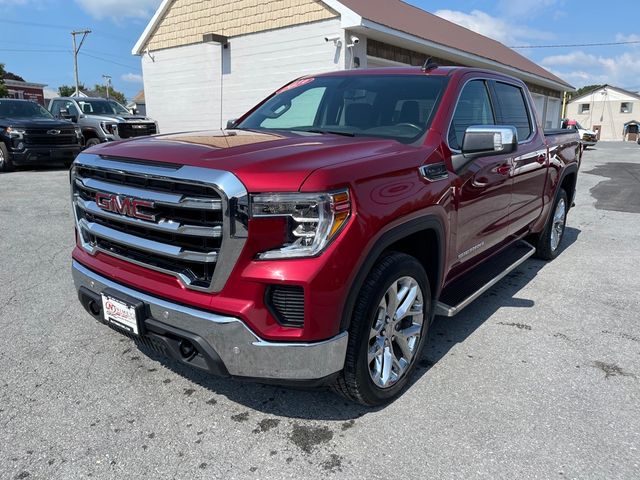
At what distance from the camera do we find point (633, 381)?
3.18 m

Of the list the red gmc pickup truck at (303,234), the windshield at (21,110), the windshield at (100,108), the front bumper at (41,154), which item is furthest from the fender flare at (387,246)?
the windshield at (100,108)

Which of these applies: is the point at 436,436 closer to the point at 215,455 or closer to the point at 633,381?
the point at 215,455

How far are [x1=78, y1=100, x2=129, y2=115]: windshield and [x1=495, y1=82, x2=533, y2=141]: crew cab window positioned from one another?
45.3ft

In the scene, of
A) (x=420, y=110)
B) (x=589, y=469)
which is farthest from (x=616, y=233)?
(x=589, y=469)

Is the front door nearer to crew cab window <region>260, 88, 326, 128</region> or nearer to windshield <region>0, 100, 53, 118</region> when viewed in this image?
crew cab window <region>260, 88, 326, 128</region>

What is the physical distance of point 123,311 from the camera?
8.60 ft

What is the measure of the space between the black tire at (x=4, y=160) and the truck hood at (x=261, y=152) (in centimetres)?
1230

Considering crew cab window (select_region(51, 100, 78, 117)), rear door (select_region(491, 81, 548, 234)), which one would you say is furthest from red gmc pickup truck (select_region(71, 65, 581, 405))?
crew cab window (select_region(51, 100, 78, 117))

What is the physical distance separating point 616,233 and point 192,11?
1359 centimetres

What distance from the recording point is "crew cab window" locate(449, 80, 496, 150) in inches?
130

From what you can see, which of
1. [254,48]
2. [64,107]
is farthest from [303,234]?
[64,107]

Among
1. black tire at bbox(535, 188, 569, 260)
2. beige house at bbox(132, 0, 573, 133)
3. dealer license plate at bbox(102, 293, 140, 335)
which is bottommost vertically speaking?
black tire at bbox(535, 188, 569, 260)

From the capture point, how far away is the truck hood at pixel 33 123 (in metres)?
13.0

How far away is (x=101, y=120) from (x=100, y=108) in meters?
1.47
